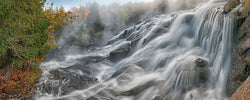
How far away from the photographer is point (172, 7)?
1545 inches

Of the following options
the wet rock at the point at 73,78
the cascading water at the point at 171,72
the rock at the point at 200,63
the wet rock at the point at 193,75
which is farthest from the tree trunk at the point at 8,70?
the rock at the point at 200,63

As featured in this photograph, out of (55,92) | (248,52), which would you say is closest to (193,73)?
(248,52)

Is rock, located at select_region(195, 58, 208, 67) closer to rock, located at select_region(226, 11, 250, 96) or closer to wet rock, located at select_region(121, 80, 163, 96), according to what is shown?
rock, located at select_region(226, 11, 250, 96)

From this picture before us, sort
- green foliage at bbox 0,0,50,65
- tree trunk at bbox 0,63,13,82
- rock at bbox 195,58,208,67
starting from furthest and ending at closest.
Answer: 1. tree trunk at bbox 0,63,13,82
2. rock at bbox 195,58,208,67
3. green foliage at bbox 0,0,50,65

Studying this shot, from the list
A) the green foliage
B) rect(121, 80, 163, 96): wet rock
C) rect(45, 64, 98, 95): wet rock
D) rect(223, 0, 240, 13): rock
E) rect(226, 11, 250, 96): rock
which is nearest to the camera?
rect(226, 11, 250, 96): rock

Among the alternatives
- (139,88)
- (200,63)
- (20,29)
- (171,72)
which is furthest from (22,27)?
(200,63)

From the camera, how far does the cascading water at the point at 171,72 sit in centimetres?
695

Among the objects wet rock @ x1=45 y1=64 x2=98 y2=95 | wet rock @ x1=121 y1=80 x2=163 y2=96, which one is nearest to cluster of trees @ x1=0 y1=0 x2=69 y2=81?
wet rock @ x1=45 y1=64 x2=98 y2=95

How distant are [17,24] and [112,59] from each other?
30.2 feet

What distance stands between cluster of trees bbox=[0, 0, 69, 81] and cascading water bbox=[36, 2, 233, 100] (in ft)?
6.92

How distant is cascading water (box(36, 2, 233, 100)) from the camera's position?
6953mm

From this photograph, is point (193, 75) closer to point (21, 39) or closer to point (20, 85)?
point (21, 39)

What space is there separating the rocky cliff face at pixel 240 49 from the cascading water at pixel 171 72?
0.28 m

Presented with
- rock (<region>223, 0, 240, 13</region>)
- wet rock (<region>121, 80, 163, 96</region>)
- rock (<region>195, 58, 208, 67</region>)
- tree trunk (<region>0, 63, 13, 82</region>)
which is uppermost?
rock (<region>223, 0, 240, 13</region>)
